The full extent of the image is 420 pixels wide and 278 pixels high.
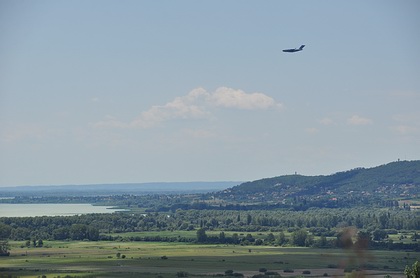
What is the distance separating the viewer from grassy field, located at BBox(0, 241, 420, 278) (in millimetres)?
84125

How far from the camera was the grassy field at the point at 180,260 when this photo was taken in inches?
3312

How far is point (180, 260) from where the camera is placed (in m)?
97.2

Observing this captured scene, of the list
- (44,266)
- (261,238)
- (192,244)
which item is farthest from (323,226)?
(44,266)

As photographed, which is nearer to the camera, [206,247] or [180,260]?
[180,260]

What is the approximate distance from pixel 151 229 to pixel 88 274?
2964 inches

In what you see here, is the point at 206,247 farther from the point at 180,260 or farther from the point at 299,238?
the point at 180,260

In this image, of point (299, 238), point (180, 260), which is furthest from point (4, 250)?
point (299, 238)

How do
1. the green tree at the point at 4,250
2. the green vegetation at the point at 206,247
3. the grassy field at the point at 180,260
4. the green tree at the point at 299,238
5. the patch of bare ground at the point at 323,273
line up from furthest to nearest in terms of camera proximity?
the green tree at the point at 299,238, the green tree at the point at 4,250, the green vegetation at the point at 206,247, the grassy field at the point at 180,260, the patch of bare ground at the point at 323,273

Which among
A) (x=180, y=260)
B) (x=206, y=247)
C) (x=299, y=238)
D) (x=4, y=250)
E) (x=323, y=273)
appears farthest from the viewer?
(x=299, y=238)

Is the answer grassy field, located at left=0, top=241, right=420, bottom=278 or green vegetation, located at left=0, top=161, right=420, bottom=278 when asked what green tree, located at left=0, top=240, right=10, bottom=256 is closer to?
green vegetation, located at left=0, top=161, right=420, bottom=278

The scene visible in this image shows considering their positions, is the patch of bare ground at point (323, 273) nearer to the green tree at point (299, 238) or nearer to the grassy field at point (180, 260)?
the grassy field at point (180, 260)

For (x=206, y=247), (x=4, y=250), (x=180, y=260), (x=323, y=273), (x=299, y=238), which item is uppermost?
(x=299, y=238)

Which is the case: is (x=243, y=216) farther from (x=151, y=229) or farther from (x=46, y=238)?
(x=46, y=238)

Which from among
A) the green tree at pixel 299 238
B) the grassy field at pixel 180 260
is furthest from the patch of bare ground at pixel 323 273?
the green tree at pixel 299 238
